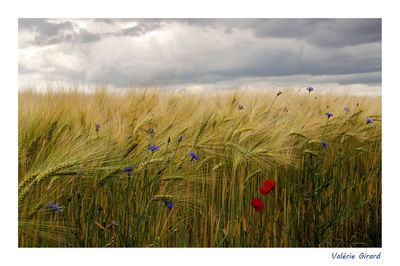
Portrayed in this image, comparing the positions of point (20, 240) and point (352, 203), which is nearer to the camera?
point (20, 240)

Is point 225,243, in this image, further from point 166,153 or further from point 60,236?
point 60,236

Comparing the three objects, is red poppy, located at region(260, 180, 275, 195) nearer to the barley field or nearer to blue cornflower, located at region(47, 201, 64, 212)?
the barley field

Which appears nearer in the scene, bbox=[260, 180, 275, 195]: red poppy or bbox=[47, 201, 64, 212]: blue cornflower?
bbox=[47, 201, 64, 212]: blue cornflower

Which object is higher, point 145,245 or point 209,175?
point 209,175

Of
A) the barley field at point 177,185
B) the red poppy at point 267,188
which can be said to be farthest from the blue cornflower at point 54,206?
the red poppy at point 267,188

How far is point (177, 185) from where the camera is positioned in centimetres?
145

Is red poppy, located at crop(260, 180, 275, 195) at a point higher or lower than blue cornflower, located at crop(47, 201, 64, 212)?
higher

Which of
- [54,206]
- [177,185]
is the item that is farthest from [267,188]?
[54,206]

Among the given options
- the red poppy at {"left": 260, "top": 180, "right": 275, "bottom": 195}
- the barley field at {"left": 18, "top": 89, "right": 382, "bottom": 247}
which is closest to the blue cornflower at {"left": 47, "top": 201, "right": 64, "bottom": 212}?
the barley field at {"left": 18, "top": 89, "right": 382, "bottom": 247}

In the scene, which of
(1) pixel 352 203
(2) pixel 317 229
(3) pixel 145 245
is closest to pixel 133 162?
(3) pixel 145 245

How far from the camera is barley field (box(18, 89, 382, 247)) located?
1.34 m

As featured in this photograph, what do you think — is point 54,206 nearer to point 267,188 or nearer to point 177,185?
point 177,185
